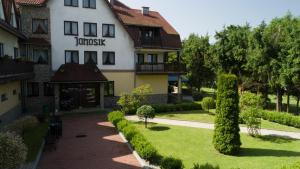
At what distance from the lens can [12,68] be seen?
21297 mm

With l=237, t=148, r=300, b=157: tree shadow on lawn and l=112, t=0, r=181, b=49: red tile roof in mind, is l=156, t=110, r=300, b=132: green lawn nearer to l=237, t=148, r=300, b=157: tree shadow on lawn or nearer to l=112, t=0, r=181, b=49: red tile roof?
l=237, t=148, r=300, b=157: tree shadow on lawn

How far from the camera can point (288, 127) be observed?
2661 centimetres

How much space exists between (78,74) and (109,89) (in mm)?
4952

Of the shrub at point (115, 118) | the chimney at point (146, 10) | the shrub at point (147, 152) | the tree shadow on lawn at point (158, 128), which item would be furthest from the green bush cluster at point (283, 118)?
the chimney at point (146, 10)

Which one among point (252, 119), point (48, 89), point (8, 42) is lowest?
point (252, 119)

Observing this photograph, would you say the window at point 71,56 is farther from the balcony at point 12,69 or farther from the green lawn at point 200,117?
the green lawn at point 200,117

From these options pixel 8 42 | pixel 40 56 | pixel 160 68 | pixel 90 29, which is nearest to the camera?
pixel 8 42

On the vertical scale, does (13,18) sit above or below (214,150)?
above

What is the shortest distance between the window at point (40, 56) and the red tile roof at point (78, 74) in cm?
205

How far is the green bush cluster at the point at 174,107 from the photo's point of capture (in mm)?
32219

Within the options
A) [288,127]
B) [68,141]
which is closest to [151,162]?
[68,141]

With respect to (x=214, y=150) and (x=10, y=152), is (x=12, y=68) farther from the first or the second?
(x=214, y=150)

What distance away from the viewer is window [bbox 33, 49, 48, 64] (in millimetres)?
32188

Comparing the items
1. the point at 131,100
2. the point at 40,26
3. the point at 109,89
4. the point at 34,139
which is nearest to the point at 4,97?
the point at 34,139
